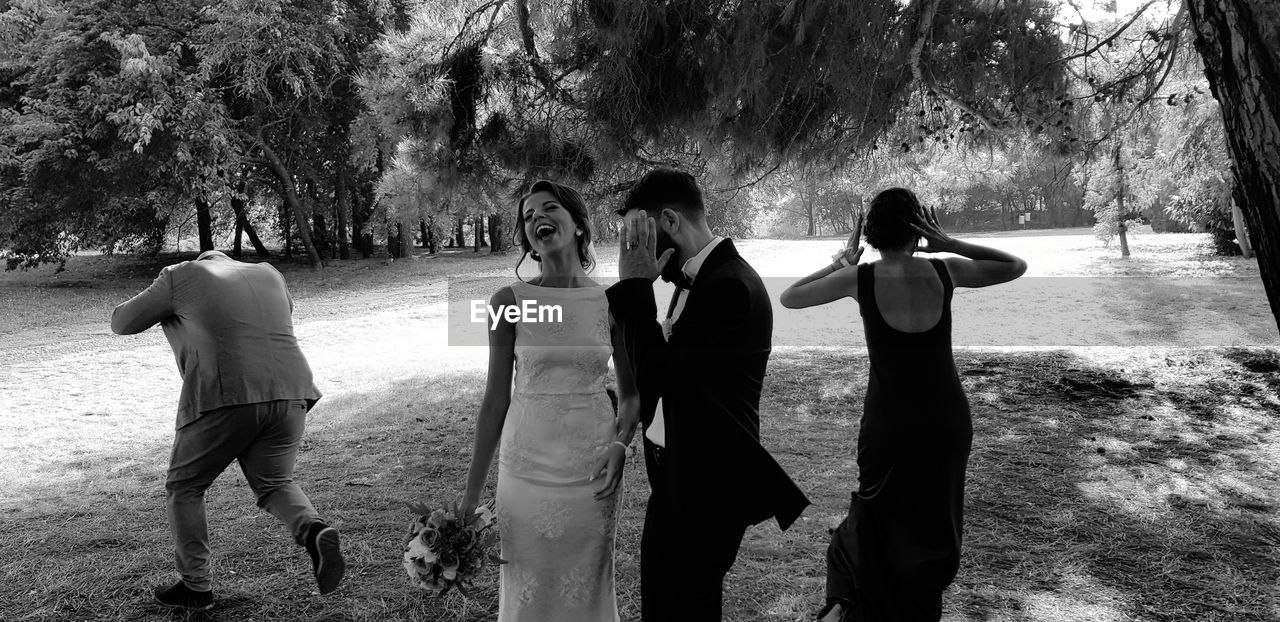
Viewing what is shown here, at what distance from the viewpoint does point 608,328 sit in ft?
7.86

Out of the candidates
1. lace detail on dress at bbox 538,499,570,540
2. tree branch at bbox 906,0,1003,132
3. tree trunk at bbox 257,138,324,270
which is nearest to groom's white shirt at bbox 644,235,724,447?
lace detail on dress at bbox 538,499,570,540

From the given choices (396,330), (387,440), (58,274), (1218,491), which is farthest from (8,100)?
(1218,491)

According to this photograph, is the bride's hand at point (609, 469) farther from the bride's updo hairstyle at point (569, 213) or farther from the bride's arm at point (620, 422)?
the bride's updo hairstyle at point (569, 213)

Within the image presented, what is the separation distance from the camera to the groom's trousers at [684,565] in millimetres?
1994

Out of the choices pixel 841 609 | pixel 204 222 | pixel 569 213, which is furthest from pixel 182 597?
pixel 204 222

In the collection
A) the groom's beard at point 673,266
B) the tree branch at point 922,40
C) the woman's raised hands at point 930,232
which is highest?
the tree branch at point 922,40

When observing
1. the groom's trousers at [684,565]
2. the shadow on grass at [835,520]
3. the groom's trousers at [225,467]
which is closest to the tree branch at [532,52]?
the shadow on grass at [835,520]

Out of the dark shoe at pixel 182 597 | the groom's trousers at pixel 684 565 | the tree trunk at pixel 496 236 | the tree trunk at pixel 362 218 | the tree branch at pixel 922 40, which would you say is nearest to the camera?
the groom's trousers at pixel 684 565

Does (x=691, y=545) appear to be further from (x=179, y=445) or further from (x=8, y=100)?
(x=8, y=100)

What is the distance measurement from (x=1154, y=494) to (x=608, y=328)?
12.7 feet

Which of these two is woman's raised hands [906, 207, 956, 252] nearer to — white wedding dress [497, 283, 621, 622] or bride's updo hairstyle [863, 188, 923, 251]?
bride's updo hairstyle [863, 188, 923, 251]

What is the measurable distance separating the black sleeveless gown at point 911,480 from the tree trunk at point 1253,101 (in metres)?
0.86

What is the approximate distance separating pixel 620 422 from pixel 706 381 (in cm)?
42

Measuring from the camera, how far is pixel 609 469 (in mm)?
2256
